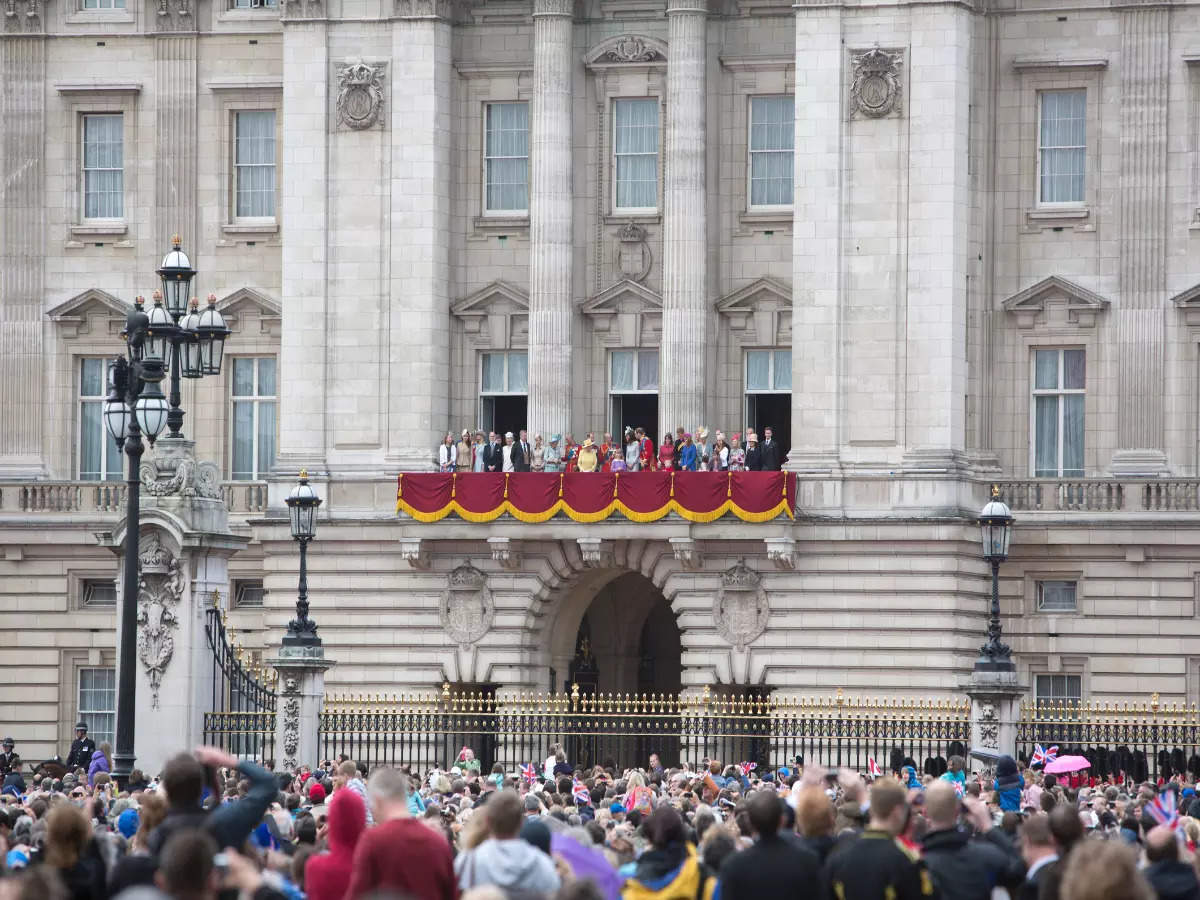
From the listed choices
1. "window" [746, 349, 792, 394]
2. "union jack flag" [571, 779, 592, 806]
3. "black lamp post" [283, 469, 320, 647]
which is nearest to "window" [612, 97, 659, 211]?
"window" [746, 349, 792, 394]

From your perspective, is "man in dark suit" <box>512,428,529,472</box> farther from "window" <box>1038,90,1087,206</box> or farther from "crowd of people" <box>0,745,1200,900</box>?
"crowd of people" <box>0,745,1200,900</box>

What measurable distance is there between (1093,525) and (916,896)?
40.2 meters

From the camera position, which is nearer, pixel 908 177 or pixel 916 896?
pixel 916 896

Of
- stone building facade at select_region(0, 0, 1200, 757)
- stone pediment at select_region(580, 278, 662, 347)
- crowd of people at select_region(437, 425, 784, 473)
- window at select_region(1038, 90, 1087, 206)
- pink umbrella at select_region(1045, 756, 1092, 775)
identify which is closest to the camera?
pink umbrella at select_region(1045, 756, 1092, 775)

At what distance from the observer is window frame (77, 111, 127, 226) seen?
62.0 m

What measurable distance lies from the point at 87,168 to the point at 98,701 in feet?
37.3

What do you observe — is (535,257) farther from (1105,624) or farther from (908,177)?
(1105,624)

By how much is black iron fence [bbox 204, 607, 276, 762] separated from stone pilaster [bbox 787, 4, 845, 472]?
16.3 meters

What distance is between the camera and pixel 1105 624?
56.9m

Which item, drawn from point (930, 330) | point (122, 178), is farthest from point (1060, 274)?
point (122, 178)

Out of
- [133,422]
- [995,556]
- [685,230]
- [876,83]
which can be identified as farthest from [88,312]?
[133,422]

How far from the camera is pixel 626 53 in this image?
59.2 m

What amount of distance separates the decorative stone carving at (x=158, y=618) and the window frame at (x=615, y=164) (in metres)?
21.7

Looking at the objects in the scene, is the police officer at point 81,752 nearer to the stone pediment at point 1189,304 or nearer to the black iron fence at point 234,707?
the black iron fence at point 234,707
